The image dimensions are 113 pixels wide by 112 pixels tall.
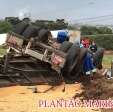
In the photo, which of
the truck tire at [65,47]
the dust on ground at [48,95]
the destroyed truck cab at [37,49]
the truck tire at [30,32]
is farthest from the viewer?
the truck tire at [30,32]

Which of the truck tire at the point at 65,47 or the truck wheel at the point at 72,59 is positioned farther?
the truck tire at the point at 65,47

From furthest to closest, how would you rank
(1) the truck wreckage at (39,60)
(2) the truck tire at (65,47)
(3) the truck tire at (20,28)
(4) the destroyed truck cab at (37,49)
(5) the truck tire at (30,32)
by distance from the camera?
1. (3) the truck tire at (20,28)
2. (5) the truck tire at (30,32)
3. (2) the truck tire at (65,47)
4. (1) the truck wreckage at (39,60)
5. (4) the destroyed truck cab at (37,49)

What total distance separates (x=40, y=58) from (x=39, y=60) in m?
0.40

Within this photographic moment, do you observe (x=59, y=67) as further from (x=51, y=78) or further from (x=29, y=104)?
(x=29, y=104)

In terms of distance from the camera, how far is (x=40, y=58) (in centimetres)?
1898

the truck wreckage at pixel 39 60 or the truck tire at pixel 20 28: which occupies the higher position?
the truck tire at pixel 20 28

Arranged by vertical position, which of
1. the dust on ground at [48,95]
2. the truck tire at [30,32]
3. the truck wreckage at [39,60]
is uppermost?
the truck tire at [30,32]

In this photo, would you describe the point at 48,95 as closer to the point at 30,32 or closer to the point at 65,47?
the point at 65,47

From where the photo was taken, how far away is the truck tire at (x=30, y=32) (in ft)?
66.2

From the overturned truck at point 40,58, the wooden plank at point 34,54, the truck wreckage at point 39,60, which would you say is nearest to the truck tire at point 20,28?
the overturned truck at point 40,58

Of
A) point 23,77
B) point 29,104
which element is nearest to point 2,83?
point 23,77

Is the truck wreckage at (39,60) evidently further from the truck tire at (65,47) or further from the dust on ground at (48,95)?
the dust on ground at (48,95)

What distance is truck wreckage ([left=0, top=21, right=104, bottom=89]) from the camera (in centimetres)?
1855

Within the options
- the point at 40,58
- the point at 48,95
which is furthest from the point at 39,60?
the point at 48,95
